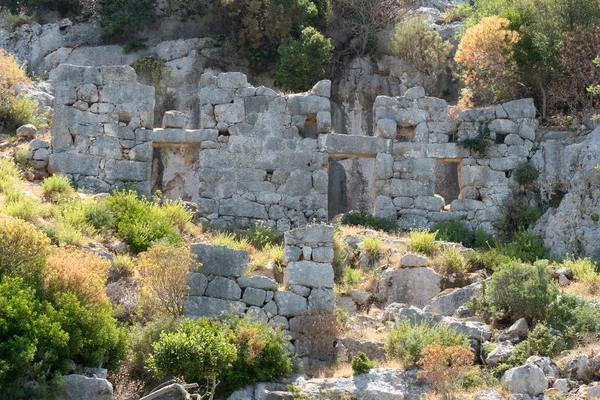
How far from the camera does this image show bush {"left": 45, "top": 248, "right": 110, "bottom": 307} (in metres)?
12.0

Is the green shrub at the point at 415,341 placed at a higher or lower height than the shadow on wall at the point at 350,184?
lower

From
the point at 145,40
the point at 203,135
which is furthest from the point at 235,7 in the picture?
the point at 203,135

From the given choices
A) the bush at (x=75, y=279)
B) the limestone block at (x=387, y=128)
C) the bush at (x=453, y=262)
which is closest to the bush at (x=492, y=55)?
the limestone block at (x=387, y=128)

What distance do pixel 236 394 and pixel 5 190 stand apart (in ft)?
25.0

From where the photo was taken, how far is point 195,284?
13.5m

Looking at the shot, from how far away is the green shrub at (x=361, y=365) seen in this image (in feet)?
40.6

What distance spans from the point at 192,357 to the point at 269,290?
2.43 meters

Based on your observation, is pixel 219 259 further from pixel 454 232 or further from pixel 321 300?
pixel 454 232

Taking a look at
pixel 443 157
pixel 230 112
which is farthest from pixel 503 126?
pixel 230 112

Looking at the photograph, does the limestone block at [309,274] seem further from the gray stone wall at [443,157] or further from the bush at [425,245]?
the gray stone wall at [443,157]

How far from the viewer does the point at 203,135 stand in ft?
65.4

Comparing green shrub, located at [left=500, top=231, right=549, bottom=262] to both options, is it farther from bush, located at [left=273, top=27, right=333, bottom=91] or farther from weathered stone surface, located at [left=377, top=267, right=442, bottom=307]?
bush, located at [left=273, top=27, right=333, bottom=91]

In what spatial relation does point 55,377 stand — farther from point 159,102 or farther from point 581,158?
point 159,102

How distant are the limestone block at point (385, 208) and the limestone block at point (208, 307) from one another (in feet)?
23.4
